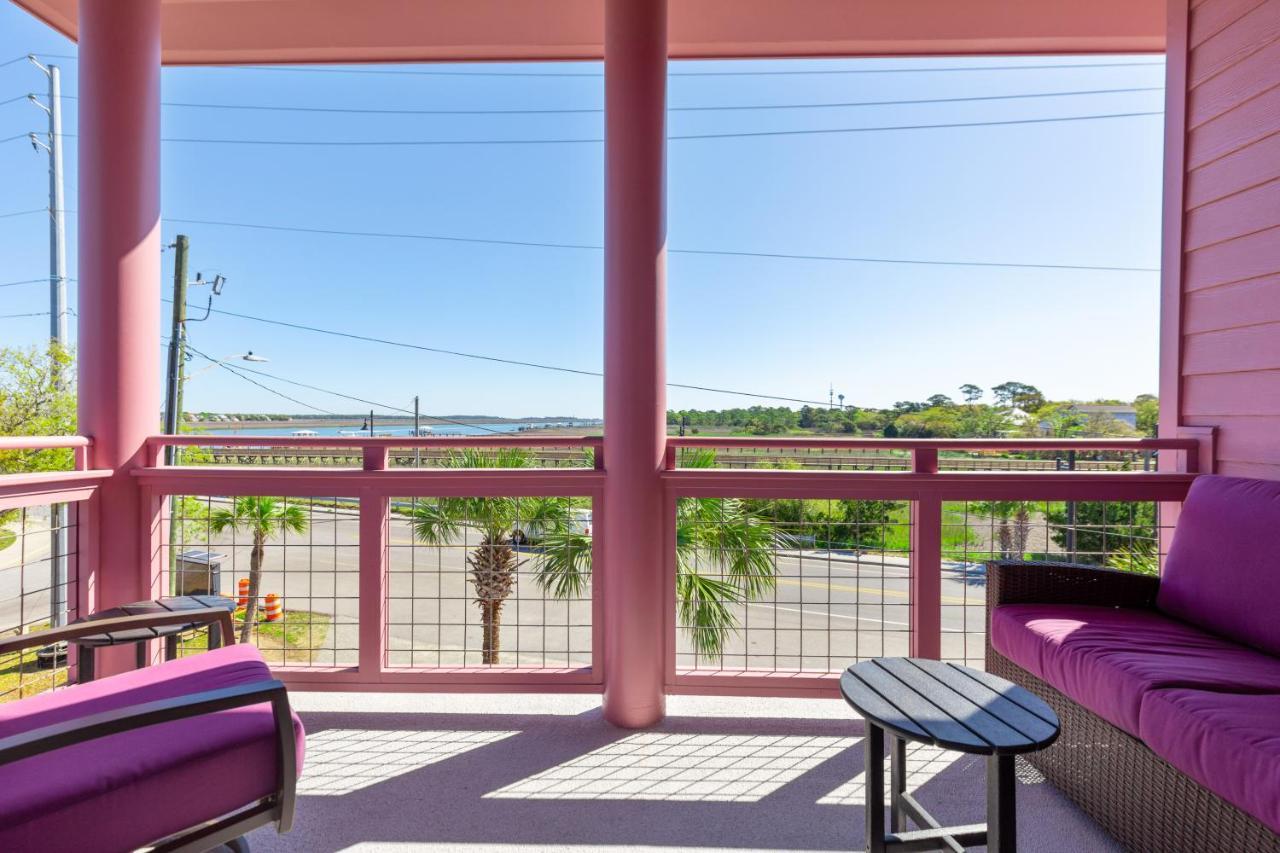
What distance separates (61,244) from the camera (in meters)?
8.90

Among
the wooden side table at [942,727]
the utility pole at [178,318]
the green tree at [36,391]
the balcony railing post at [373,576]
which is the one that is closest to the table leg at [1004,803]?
the wooden side table at [942,727]

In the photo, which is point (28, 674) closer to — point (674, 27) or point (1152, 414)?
point (674, 27)

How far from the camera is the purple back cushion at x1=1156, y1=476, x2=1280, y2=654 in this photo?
182 centimetres

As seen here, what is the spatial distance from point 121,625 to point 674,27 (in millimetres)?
3224

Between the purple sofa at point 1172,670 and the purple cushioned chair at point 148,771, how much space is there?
6.32ft

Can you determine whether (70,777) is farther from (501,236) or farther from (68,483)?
(501,236)

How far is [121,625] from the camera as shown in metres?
1.70

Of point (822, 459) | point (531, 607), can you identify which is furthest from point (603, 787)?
point (531, 607)

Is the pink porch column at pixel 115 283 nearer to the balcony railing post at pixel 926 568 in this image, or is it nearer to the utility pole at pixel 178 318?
the balcony railing post at pixel 926 568

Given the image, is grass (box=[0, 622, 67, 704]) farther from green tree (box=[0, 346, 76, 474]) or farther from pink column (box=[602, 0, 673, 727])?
green tree (box=[0, 346, 76, 474])

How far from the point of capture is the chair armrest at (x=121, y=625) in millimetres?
1568

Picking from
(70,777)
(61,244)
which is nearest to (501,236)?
(61,244)

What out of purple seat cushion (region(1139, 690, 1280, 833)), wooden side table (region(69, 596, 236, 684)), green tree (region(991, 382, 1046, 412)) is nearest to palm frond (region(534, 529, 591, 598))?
wooden side table (region(69, 596, 236, 684))

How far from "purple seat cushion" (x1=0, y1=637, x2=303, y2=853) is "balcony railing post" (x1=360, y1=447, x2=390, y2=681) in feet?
3.56
